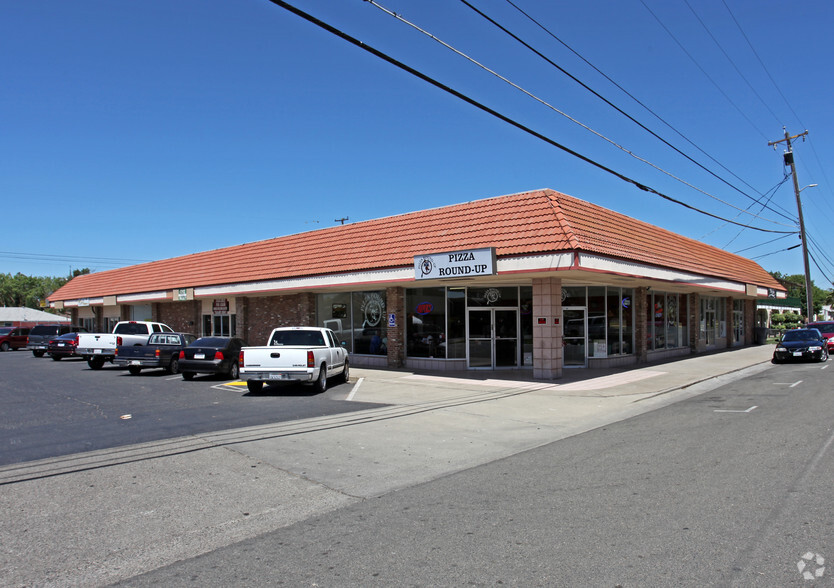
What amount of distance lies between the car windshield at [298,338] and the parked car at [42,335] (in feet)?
74.6

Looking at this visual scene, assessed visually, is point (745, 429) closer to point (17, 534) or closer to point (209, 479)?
point (209, 479)

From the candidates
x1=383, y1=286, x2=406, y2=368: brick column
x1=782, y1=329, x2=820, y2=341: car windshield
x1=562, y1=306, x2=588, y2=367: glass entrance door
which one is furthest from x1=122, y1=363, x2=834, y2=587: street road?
x1=782, y1=329, x2=820, y2=341: car windshield

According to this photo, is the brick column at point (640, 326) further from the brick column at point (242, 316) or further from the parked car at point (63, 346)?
the parked car at point (63, 346)

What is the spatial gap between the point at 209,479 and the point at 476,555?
3848 mm

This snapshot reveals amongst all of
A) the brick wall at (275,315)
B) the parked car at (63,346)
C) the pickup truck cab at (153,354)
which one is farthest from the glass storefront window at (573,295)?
the parked car at (63,346)

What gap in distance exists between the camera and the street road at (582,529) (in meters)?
4.18

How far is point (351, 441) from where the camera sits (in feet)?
30.4

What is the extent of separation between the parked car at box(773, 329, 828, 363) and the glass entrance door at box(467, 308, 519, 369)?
38.2 feet

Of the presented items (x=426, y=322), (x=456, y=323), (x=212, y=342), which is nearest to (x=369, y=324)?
(x=426, y=322)

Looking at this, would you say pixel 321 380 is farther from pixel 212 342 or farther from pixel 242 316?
pixel 242 316

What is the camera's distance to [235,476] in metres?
7.12

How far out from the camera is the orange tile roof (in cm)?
1725

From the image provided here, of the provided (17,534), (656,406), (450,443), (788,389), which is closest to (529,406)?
(656,406)

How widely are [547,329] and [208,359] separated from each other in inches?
422
